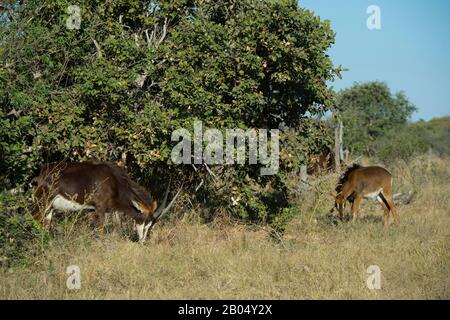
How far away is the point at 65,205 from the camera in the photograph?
33.6ft

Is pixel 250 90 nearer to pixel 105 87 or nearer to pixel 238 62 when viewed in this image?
pixel 238 62

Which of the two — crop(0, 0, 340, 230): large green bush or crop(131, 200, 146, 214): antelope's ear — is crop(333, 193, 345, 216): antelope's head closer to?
crop(0, 0, 340, 230): large green bush

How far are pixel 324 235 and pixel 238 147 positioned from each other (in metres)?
2.61

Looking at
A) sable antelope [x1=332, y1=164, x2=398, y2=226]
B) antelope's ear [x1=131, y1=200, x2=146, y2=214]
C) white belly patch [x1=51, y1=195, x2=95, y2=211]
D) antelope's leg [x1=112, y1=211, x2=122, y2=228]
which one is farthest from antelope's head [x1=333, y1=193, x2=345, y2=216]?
white belly patch [x1=51, y1=195, x2=95, y2=211]

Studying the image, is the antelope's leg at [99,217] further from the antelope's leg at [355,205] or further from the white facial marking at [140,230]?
the antelope's leg at [355,205]

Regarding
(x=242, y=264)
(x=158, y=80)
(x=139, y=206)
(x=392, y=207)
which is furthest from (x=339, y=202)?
(x=242, y=264)

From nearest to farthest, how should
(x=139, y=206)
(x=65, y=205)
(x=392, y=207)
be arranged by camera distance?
(x=65, y=205) → (x=139, y=206) → (x=392, y=207)

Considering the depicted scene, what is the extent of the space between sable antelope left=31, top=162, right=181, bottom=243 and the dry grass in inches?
17.6

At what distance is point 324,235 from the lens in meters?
11.5

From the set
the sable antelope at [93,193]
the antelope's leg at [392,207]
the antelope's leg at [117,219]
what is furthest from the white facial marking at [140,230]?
the antelope's leg at [392,207]

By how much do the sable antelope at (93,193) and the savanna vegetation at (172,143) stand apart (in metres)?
0.25

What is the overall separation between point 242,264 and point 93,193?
10.3 ft

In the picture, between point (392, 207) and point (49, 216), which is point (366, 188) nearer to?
point (392, 207)

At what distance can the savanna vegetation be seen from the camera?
823cm
